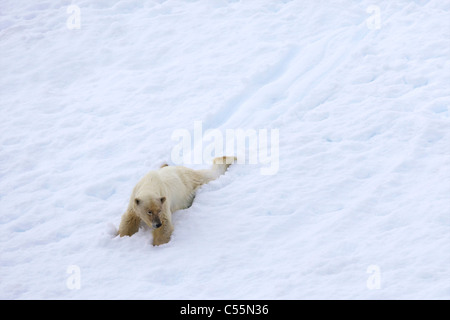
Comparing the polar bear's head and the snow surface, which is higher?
Answer: the polar bear's head

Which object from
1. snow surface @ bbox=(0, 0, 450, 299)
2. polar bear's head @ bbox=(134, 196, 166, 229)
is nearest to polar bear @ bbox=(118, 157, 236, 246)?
polar bear's head @ bbox=(134, 196, 166, 229)

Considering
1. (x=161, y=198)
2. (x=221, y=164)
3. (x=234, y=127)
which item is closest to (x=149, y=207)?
(x=161, y=198)

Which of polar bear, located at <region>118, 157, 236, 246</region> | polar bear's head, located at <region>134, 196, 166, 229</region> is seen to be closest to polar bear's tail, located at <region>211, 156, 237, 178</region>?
polar bear, located at <region>118, 157, 236, 246</region>

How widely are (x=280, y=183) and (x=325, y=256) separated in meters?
1.74

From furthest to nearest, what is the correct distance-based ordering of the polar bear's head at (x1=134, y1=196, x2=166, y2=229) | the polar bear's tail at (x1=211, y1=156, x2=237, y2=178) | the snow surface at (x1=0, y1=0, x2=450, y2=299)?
the polar bear's tail at (x1=211, y1=156, x2=237, y2=178)
the polar bear's head at (x1=134, y1=196, x2=166, y2=229)
the snow surface at (x1=0, y1=0, x2=450, y2=299)

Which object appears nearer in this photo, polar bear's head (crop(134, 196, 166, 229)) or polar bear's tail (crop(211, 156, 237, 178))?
polar bear's head (crop(134, 196, 166, 229))

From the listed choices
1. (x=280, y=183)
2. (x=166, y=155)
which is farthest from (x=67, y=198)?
(x=280, y=183)

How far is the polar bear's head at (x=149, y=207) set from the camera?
20.6 feet

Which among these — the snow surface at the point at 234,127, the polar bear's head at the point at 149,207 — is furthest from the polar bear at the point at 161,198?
the snow surface at the point at 234,127

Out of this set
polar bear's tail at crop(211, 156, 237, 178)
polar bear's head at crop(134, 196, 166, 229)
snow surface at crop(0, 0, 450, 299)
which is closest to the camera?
snow surface at crop(0, 0, 450, 299)

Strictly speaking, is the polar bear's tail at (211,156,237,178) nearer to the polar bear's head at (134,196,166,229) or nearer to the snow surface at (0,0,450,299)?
the snow surface at (0,0,450,299)

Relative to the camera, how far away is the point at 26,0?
1470 cm

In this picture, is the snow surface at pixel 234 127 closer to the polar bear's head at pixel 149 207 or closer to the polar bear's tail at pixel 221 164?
the polar bear's tail at pixel 221 164

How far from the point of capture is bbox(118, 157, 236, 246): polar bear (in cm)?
634
